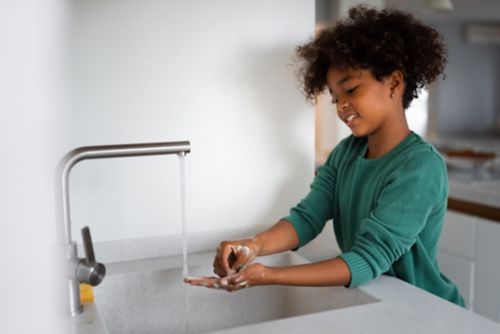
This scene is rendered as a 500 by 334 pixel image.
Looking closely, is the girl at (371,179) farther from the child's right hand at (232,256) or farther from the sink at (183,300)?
the sink at (183,300)

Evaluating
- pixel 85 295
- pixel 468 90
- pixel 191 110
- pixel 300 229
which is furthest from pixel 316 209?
pixel 468 90

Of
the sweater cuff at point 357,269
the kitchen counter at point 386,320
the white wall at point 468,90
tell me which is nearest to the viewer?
the kitchen counter at point 386,320

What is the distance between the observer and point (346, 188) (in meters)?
1.23

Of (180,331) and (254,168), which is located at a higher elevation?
(254,168)

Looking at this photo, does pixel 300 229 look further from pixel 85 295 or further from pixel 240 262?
pixel 85 295

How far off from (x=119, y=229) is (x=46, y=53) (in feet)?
3.32

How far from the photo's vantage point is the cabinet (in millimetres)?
2043

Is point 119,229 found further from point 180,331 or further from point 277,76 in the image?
point 277,76

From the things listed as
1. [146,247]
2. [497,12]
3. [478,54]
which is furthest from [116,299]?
[478,54]

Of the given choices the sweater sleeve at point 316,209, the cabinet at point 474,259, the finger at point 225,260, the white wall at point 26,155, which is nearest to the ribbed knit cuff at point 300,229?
the sweater sleeve at point 316,209

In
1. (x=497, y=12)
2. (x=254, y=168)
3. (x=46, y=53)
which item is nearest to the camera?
(x=46, y=53)

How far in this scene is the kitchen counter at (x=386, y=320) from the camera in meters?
0.78

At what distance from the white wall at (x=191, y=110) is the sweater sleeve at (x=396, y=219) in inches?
17.0

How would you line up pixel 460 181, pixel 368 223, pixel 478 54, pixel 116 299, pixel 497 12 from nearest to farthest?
pixel 368 223 → pixel 116 299 → pixel 460 181 → pixel 497 12 → pixel 478 54
